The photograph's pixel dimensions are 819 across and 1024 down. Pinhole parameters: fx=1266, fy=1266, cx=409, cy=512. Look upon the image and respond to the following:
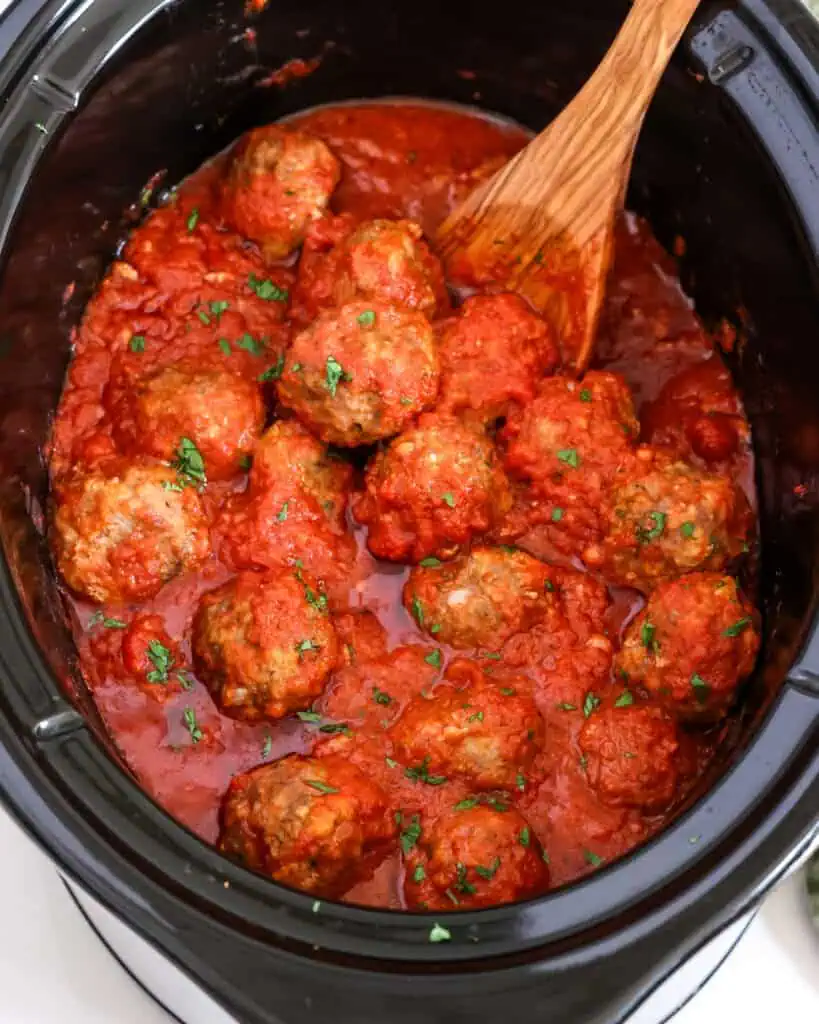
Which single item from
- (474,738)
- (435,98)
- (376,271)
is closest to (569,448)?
(376,271)

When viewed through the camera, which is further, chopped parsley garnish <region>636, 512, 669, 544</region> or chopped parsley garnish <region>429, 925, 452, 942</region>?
chopped parsley garnish <region>636, 512, 669, 544</region>

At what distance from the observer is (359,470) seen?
339cm

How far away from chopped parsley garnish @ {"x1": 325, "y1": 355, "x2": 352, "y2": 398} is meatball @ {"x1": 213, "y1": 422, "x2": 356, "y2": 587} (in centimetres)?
19

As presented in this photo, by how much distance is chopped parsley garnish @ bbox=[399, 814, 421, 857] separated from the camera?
300 centimetres

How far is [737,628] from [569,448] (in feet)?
2.02

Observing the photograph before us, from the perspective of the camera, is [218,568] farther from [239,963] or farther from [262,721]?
[239,963]

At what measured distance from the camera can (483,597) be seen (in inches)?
122

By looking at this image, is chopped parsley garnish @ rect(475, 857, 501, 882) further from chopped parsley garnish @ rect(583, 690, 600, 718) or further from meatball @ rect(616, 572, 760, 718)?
meatball @ rect(616, 572, 760, 718)

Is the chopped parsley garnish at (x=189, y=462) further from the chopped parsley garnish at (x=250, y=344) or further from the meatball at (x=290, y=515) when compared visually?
the chopped parsley garnish at (x=250, y=344)

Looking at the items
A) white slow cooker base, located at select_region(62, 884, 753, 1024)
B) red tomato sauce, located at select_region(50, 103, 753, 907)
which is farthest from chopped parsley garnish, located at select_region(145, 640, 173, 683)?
white slow cooker base, located at select_region(62, 884, 753, 1024)

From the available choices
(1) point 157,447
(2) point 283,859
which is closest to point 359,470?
(1) point 157,447

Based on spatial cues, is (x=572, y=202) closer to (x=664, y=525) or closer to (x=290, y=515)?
(x=664, y=525)

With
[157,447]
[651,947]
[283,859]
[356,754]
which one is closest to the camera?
[651,947]

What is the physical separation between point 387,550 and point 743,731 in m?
0.97
